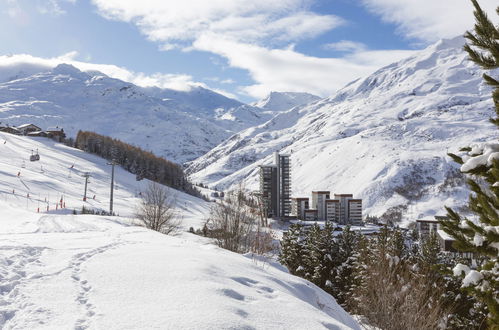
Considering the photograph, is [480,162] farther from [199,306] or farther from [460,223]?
[199,306]

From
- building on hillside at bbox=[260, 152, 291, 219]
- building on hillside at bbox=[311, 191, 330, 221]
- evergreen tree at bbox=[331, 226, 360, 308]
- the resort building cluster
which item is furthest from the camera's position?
building on hillside at bbox=[311, 191, 330, 221]

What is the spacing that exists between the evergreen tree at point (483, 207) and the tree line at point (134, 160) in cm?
12481

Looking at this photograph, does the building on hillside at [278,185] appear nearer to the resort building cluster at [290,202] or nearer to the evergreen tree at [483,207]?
the resort building cluster at [290,202]

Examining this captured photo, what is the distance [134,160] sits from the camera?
131m

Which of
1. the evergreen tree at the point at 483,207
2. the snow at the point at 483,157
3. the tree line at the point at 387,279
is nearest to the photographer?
the snow at the point at 483,157

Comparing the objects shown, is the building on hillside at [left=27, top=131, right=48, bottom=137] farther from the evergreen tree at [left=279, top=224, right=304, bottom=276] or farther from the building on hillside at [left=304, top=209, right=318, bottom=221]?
the evergreen tree at [left=279, top=224, right=304, bottom=276]

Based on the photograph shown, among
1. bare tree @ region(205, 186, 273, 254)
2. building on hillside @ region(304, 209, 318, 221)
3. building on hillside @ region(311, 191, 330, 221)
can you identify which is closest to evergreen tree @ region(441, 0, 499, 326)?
bare tree @ region(205, 186, 273, 254)

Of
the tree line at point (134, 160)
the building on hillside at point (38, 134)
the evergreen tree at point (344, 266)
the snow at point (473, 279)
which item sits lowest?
the evergreen tree at point (344, 266)

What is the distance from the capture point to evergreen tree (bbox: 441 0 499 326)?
5387 mm

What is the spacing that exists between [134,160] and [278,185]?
5365cm

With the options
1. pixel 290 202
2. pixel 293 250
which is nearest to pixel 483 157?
pixel 293 250

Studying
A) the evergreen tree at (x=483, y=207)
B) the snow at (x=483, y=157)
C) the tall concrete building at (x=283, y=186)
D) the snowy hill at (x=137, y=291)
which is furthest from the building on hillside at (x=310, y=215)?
the snow at (x=483, y=157)

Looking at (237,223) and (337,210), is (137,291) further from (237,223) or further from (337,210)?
(337,210)

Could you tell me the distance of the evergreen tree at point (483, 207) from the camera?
17.7ft
